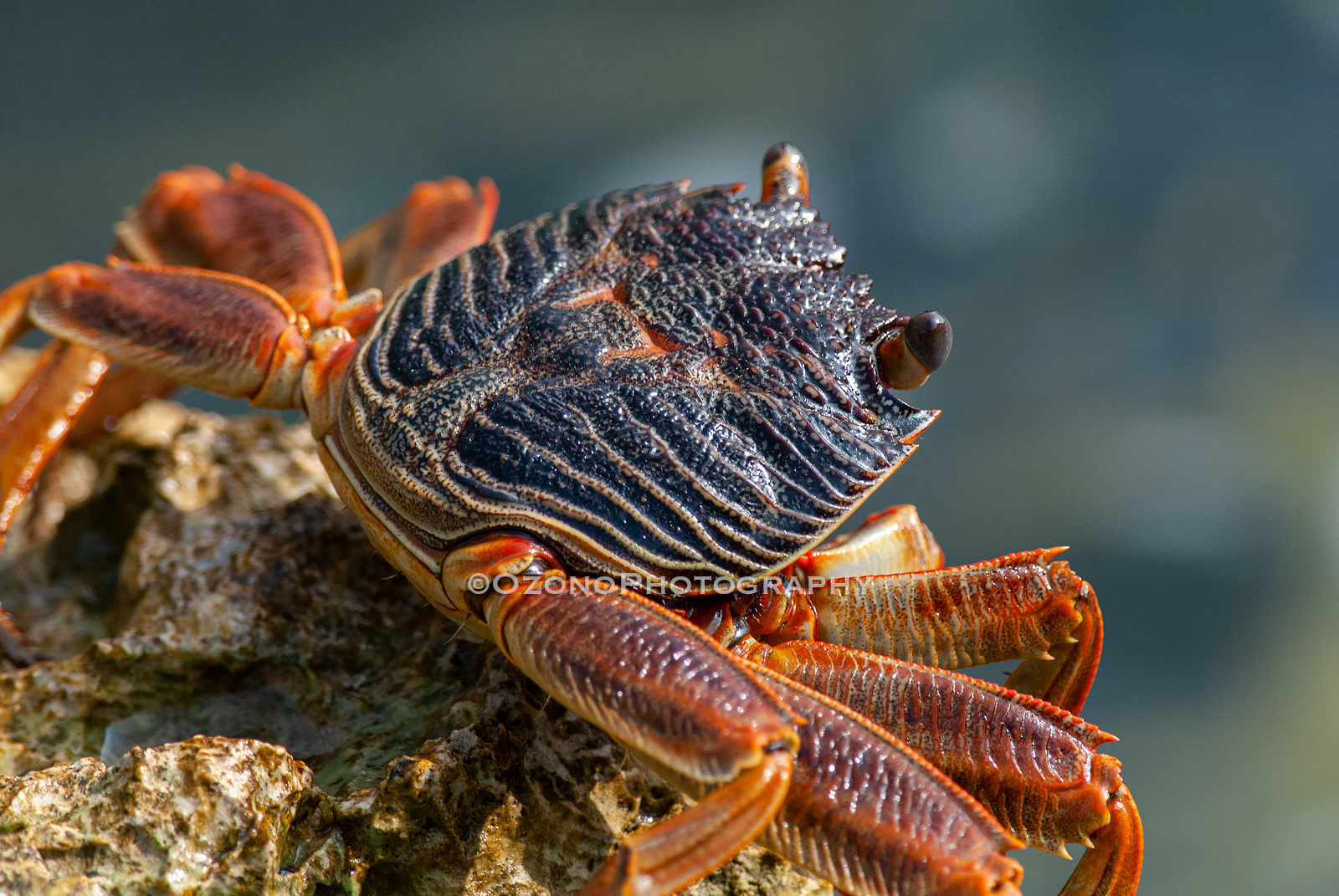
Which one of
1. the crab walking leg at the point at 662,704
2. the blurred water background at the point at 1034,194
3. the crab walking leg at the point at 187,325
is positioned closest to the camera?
the crab walking leg at the point at 662,704

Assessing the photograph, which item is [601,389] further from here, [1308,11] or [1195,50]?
[1308,11]

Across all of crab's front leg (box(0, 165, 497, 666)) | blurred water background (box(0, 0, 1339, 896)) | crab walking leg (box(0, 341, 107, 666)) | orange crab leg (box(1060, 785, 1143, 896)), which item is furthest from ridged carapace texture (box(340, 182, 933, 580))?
blurred water background (box(0, 0, 1339, 896))

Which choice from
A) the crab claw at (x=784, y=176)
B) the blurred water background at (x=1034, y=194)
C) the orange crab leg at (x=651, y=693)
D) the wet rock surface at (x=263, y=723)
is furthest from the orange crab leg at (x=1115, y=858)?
the blurred water background at (x=1034, y=194)

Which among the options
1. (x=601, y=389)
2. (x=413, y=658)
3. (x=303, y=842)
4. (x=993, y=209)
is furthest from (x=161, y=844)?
(x=993, y=209)

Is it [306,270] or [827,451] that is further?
[306,270]

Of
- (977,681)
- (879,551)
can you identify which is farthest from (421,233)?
(977,681)

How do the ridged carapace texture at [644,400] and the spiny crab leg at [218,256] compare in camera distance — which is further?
the spiny crab leg at [218,256]

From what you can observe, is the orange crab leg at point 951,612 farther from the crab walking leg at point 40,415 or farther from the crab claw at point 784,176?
the crab walking leg at point 40,415
